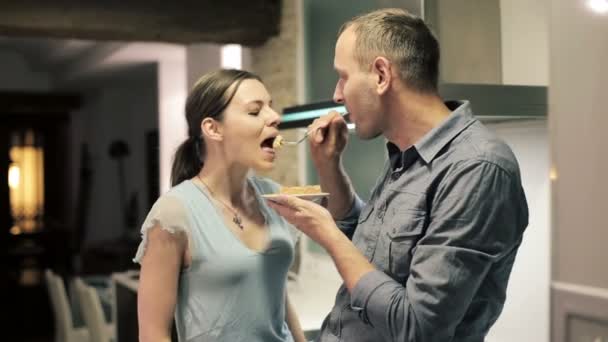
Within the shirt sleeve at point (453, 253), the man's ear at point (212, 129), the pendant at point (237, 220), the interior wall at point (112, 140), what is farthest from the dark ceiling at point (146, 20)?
the interior wall at point (112, 140)

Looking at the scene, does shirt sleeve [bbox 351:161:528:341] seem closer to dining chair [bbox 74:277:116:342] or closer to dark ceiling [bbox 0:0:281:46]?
dining chair [bbox 74:277:116:342]

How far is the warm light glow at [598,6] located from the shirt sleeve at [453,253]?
0.28 metres

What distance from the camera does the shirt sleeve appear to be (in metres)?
1.13

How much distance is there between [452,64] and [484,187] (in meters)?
0.73

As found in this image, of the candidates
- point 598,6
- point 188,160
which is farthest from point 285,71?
point 598,6

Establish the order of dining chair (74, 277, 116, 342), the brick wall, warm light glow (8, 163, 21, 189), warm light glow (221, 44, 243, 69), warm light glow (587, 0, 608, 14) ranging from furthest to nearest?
1. warm light glow (8, 163, 21, 189)
2. warm light glow (221, 44, 243, 69)
3. the brick wall
4. dining chair (74, 277, 116, 342)
5. warm light glow (587, 0, 608, 14)

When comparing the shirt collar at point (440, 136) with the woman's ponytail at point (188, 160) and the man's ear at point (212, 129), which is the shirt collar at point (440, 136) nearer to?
the man's ear at point (212, 129)

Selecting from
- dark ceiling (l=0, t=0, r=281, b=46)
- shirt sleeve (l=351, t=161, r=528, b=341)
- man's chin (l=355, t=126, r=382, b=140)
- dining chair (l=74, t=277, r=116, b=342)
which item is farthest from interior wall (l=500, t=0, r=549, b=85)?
dining chair (l=74, t=277, r=116, b=342)

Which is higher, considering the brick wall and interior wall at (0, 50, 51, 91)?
interior wall at (0, 50, 51, 91)

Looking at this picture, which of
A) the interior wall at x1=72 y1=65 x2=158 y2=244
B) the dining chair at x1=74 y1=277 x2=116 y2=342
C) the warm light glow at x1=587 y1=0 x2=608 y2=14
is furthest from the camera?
the interior wall at x1=72 y1=65 x2=158 y2=244

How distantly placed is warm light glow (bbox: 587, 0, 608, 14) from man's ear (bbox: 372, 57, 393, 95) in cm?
34

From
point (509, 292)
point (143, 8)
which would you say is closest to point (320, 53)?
point (143, 8)

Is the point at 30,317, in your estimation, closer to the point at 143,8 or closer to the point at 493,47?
the point at 143,8

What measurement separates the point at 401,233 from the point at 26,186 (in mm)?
7482
